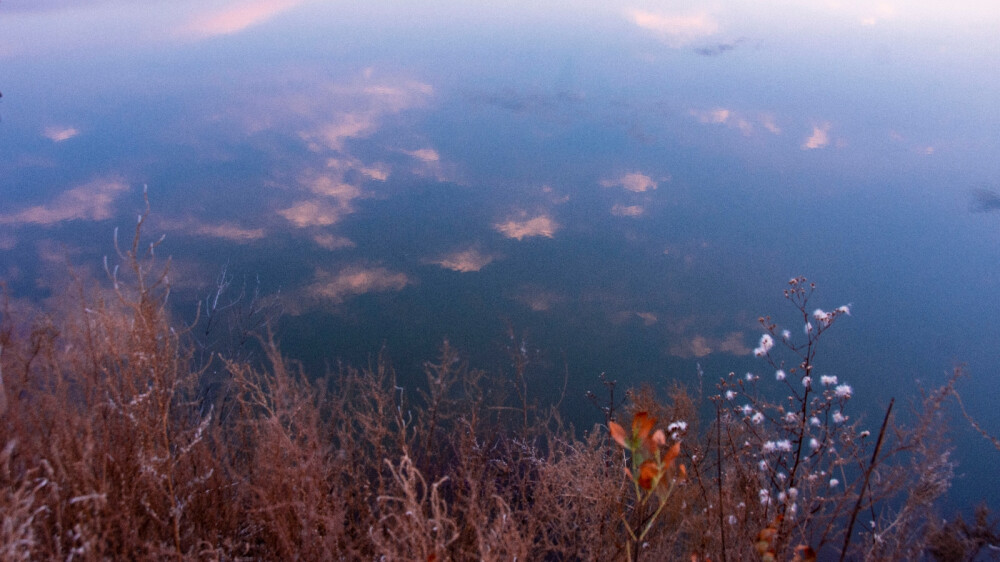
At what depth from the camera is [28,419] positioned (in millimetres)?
2473

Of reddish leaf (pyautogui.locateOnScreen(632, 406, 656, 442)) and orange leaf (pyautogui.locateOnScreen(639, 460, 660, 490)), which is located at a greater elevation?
reddish leaf (pyautogui.locateOnScreen(632, 406, 656, 442))

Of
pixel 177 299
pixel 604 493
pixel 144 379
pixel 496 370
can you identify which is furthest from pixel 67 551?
pixel 177 299

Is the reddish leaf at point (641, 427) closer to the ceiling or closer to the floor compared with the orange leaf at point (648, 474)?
closer to the ceiling

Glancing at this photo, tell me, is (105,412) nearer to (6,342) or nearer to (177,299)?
(6,342)

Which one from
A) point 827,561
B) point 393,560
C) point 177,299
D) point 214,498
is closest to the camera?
point 393,560

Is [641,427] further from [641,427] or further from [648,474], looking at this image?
[648,474]

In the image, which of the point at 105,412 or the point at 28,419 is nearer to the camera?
the point at 28,419

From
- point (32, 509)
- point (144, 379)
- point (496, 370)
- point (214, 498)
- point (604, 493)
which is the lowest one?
point (496, 370)

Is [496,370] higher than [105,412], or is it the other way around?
[105,412]

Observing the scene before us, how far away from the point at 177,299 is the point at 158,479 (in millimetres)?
7730

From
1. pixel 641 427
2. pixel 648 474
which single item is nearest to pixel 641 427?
pixel 641 427

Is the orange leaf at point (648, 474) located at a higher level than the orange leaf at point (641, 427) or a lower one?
lower

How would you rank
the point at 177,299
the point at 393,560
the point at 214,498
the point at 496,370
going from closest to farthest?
the point at 393,560 < the point at 214,498 < the point at 496,370 < the point at 177,299

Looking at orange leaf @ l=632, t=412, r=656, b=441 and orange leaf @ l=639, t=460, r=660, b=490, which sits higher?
orange leaf @ l=632, t=412, r=656, b=441
